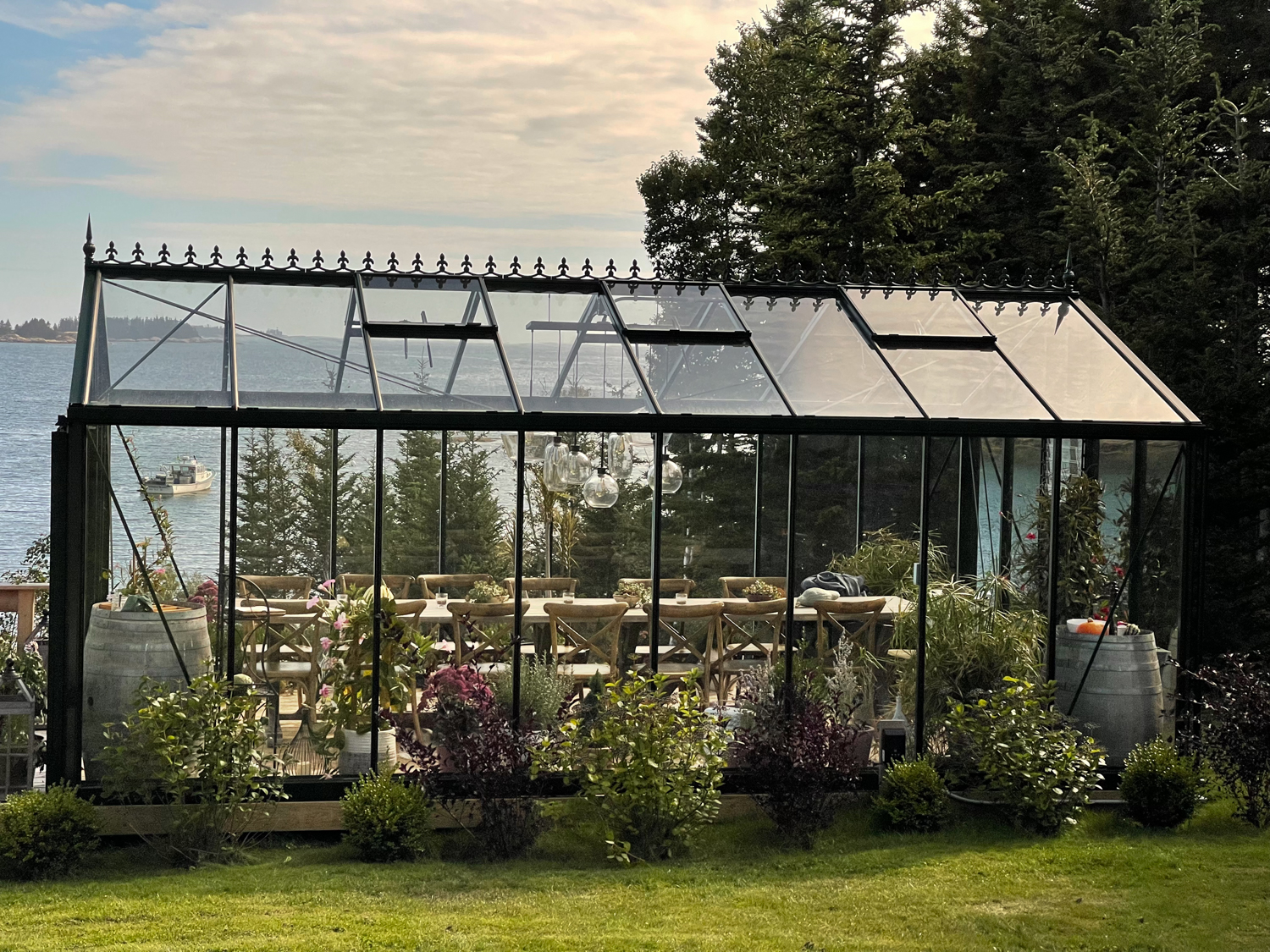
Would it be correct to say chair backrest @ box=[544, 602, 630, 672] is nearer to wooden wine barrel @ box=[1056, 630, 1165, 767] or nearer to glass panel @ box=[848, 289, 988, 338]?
glass panel @ box=[848, 289, 988, 338]

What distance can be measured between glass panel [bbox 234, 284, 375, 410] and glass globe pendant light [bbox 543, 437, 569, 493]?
4.29ft

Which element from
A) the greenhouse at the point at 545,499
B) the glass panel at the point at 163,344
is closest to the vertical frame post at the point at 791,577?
the greenhouse at the point at 545,499

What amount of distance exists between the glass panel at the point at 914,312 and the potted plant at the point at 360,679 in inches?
167

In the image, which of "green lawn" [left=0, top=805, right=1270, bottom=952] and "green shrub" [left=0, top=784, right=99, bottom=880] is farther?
"green shrub" [left=0, top=784, right=99, bottom=880]

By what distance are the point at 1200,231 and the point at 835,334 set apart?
7287mm

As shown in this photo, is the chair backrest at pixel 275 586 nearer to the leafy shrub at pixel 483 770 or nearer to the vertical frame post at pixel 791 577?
the leafy shrub at pixel 483 770

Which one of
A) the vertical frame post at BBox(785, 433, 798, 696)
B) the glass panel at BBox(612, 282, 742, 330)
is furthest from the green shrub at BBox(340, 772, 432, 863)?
the glass panel at BBox(612, 282, 742, 330)

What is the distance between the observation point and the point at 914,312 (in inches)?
398

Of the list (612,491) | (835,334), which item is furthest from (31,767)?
(835,334)

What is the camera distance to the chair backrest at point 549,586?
30.3 feet

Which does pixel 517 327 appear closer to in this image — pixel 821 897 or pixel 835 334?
pixel 835 334

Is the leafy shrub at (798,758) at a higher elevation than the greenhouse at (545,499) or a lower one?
lower

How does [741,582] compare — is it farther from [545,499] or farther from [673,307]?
[673,307]

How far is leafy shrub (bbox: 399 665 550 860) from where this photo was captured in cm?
766
